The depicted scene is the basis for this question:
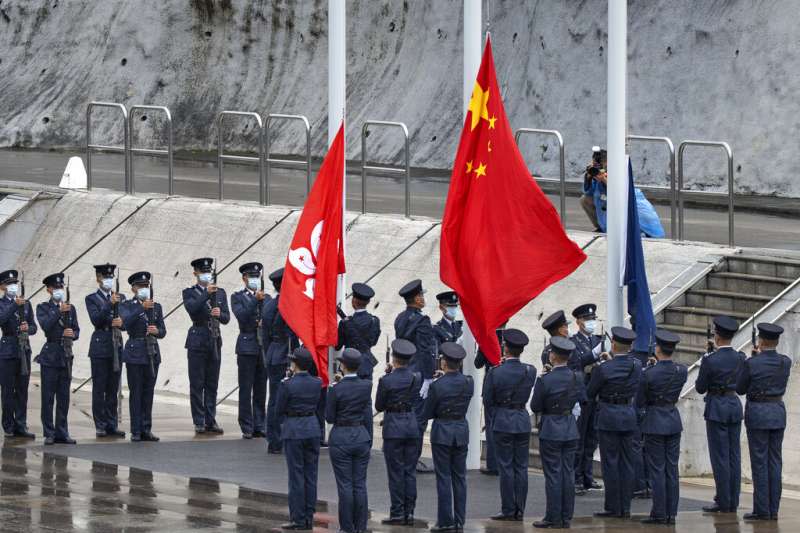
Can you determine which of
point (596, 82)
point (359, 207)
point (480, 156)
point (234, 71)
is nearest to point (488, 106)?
point (480, 156)

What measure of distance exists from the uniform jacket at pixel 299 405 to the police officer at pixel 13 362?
4.56m

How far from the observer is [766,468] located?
14180mm

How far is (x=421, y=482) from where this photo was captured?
15430mm

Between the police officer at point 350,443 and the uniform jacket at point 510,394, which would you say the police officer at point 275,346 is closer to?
the uniform jacket at point 510,394

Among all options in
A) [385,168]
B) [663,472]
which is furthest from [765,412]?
[385,168]

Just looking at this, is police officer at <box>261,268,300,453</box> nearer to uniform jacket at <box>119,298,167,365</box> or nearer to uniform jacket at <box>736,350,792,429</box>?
uniform jacket at <box>119,298,167,365</box>

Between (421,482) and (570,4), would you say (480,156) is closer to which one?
(421,482)

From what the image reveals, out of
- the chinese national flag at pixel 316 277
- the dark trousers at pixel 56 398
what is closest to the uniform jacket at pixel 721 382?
the chinese national flag at pixel 316 277

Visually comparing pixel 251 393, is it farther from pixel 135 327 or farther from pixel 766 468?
pixel 766 468

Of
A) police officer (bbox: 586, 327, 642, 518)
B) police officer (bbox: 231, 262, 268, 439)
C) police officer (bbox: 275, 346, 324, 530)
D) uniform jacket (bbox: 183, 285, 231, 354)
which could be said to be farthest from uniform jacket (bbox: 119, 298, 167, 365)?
police officer (bbox: 586, 327, 642, 518)

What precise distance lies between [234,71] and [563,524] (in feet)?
64.7

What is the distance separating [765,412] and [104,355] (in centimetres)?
624

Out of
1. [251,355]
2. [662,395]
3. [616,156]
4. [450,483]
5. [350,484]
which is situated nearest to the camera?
[350,484]

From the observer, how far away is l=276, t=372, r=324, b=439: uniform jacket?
1338cm
